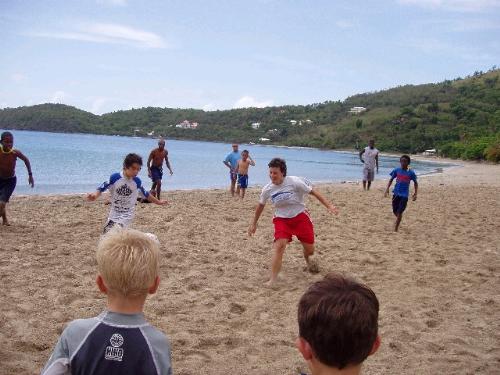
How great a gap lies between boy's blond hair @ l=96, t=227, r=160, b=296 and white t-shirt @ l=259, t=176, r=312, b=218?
477 cm

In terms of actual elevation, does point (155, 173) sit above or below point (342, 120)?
below

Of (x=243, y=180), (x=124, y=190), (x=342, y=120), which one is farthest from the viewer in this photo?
(x=342, y=120)

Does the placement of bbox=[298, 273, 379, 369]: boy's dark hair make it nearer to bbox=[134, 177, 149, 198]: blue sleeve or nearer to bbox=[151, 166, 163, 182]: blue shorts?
bbox=[134, 177, 149, 198]: blue sleeve

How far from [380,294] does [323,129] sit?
11285 centimetres

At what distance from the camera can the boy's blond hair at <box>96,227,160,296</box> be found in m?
2.03

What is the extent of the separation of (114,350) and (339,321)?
2.81ft

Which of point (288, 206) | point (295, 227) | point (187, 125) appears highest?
point (187, 125)

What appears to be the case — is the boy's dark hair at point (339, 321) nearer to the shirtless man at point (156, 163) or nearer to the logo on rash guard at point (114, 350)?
the logo on rash guard at point (114, 350)

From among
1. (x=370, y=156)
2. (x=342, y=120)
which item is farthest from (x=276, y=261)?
(x=342, y=120)

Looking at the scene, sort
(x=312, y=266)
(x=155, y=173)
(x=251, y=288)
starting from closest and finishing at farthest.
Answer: (x=251, y=288)
(x=312, y=266)
(x=155, y=173)

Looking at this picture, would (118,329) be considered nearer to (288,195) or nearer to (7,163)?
(288,195)

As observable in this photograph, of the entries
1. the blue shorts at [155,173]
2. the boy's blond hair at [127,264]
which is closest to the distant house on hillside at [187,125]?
the blue shorts at [155,173]

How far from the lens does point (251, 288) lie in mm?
6461

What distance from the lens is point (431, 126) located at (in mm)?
84812
